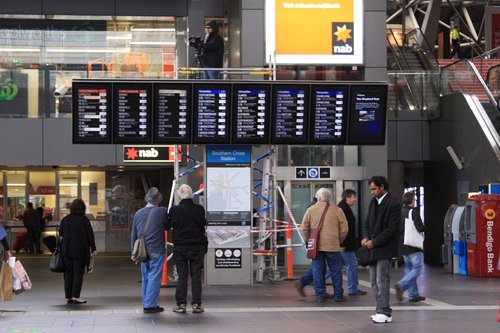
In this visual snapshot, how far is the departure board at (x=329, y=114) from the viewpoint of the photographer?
55.8 ft

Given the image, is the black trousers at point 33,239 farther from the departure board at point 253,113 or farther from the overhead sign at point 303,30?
the departure board at point 253,113

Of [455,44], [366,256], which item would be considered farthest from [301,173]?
[455,44]

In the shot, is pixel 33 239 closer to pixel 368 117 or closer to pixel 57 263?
pixel 368 117

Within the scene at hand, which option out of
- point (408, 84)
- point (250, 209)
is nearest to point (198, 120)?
point (250, 209)

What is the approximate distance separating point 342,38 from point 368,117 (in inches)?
221

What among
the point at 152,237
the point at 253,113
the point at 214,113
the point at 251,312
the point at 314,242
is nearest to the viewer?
the point at 251,312

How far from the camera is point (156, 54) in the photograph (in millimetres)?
24938

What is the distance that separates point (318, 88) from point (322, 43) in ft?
17.5

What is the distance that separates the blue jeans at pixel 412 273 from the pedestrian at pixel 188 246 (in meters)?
3.13

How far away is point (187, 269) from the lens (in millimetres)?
12969

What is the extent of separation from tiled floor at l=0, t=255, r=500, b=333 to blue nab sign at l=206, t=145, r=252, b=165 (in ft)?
7.41

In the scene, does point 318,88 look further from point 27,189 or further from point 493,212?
point 27,189

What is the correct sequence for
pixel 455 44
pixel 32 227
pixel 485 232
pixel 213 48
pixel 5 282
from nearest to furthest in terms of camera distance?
pixel 5 282, pixel 213 48, pixel 485 232, pixel 32 227, pixel 455 44

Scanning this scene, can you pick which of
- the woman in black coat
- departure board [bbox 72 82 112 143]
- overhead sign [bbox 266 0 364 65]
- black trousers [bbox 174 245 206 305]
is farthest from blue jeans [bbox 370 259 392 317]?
overhead sign [bbox 266 0 364 65]
